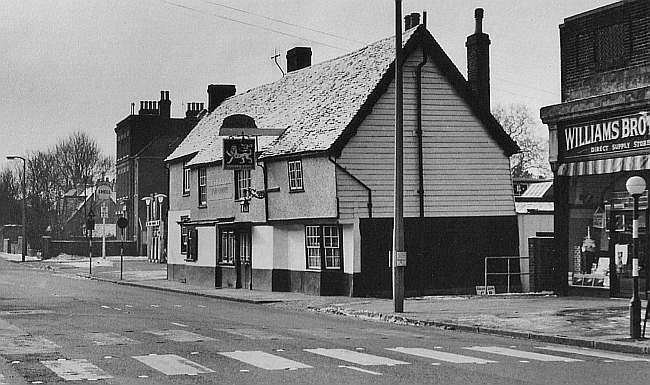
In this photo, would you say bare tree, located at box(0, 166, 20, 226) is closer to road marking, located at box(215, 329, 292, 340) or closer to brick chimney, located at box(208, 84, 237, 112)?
brick chimney, located at box(208, 84, 237, 112)

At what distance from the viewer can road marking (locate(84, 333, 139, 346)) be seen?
17.7m

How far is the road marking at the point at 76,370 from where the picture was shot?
1339 centimetres

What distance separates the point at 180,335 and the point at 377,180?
1495cm

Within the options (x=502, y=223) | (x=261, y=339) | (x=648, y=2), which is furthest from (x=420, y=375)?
(x=502, y=223)

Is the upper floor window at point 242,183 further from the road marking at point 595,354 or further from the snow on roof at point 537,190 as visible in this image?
the road marking at point 595,354

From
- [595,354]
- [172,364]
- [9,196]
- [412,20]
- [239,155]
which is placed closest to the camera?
[172,364]

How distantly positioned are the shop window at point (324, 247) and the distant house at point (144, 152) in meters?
55.2

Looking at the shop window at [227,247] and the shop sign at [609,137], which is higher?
the shop sign at [609,137]

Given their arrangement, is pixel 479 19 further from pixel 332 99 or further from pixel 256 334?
pixel 256 334

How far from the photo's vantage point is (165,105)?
95.1 meters

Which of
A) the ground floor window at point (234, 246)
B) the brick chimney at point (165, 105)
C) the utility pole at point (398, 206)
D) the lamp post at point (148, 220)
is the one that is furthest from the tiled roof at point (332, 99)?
the brick chimney at point (165, 105)

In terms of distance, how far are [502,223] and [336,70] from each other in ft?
28.3

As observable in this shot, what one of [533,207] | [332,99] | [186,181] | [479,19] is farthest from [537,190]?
[186,181]

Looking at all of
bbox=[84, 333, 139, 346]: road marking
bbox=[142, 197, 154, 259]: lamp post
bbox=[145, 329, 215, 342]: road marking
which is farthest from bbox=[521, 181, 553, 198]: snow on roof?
bbox=[142, 197, 154, 259]: lamp post
